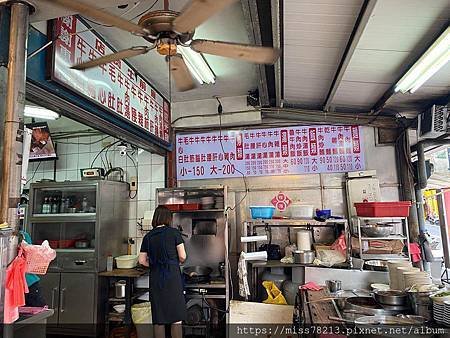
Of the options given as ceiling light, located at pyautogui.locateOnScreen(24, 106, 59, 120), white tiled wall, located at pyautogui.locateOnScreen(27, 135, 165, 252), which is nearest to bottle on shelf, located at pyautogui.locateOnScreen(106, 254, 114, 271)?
white tiled wall, located at pyautogui.locateOnScreen(27, 135, 165, 252)

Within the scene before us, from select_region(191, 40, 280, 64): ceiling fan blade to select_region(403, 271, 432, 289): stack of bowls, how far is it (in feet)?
6.22

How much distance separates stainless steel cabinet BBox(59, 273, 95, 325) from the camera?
13.8ft

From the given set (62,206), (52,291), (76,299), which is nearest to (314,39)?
(62,206)

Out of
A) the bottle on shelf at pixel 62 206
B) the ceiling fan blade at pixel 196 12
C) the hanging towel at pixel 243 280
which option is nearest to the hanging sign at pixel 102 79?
the ceiling fan blade at pixel 196 12

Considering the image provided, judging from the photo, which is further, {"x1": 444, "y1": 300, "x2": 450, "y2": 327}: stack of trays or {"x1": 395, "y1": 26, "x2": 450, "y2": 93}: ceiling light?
{"x1": 395, "y1": 26, "x2": 450, "y2": 93}: ceiling light

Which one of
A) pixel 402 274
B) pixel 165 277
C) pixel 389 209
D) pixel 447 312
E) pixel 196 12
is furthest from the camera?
pixel 389 209

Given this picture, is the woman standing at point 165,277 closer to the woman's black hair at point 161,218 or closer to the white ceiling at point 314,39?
the woman's black hair at point 161,218

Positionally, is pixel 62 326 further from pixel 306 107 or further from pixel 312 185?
pixel 306 107

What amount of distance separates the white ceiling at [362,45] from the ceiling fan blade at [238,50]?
669mm

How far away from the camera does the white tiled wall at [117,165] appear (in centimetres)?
500

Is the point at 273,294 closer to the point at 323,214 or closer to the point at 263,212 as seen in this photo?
the point at 263,212

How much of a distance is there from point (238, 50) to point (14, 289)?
1768 mm

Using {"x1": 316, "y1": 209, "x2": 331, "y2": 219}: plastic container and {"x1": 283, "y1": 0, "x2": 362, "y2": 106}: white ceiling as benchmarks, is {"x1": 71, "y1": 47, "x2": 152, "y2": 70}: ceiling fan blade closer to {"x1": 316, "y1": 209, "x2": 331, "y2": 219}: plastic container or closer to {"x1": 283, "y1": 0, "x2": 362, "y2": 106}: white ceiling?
{"x1": 283, "y1": 0, "x2": 362, "y2": 106}: white ceiling

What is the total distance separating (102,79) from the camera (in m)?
2.93
